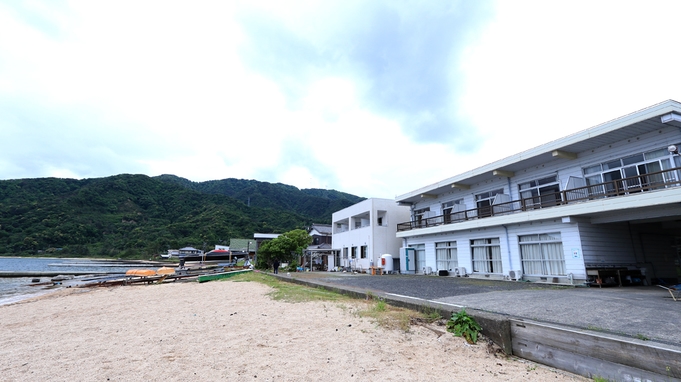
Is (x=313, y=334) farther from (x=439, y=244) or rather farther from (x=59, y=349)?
(x=439, y=244)

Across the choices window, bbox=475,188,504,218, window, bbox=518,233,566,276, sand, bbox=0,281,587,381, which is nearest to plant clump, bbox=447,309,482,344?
sand, bbox=0,281,587,381

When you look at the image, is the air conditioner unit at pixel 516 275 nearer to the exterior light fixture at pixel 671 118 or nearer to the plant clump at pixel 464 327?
the exterior light fixture at pixel 671 118

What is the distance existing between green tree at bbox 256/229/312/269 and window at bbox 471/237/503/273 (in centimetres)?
1316

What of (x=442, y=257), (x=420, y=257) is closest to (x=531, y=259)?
(x=442, y=257)

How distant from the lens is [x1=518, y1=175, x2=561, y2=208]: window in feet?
41.2

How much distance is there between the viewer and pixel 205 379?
3.23 m

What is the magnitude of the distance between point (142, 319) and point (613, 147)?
15.4m

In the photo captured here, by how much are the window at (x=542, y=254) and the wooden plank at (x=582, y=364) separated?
9.44 metres

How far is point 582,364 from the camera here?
329 centimetres

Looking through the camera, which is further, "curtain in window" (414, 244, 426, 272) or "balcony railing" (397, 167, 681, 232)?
"curtain in window" (414, 244, 426, 272)

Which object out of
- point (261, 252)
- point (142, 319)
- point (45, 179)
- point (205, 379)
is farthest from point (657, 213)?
point (45, 179)

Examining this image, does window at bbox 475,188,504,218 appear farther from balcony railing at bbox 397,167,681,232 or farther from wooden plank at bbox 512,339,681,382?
wooden plank at bbox 512,339,681,382

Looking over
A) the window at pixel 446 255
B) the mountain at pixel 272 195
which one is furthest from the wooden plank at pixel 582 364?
the mountain at pixel 272 195

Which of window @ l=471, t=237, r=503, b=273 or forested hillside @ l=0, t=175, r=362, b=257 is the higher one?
forested hillside @ l=0, t=175, r=362, b=257
